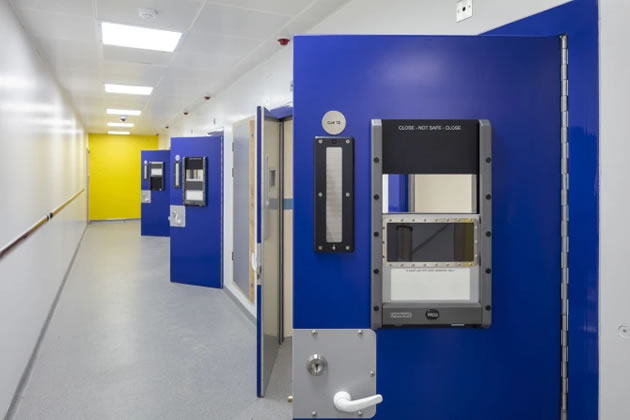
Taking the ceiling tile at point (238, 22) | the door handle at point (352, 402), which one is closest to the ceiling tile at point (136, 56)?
the ceiling tile at point (238, 22)

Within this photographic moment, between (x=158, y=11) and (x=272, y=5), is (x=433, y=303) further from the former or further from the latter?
(x=158, y=11)

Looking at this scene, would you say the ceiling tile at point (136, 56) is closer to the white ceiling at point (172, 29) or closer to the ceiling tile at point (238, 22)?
the white ceiling at point (172, 29)

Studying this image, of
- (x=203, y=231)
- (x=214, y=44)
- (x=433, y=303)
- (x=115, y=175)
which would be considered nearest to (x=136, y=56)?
(x=214, y=44)

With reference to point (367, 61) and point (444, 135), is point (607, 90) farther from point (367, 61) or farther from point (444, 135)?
point (367, 61)

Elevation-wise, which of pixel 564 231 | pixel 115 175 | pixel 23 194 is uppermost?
pixel 115 175

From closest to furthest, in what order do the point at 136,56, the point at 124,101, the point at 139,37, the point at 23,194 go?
1. the point at 23,194
2. the point at 139,37
3. the point at 136,56
4. the point at 124,101

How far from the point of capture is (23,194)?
11.4 feet

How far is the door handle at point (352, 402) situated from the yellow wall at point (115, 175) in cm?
1403

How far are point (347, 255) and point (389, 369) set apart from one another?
37cm

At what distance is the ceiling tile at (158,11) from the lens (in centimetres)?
321

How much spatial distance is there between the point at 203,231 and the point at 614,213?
5143 mm

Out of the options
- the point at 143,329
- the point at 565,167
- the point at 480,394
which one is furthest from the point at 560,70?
the point at 143,329

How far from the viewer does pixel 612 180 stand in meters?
1.44

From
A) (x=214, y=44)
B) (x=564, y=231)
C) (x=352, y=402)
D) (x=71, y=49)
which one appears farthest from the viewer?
(x=71, y=49)
